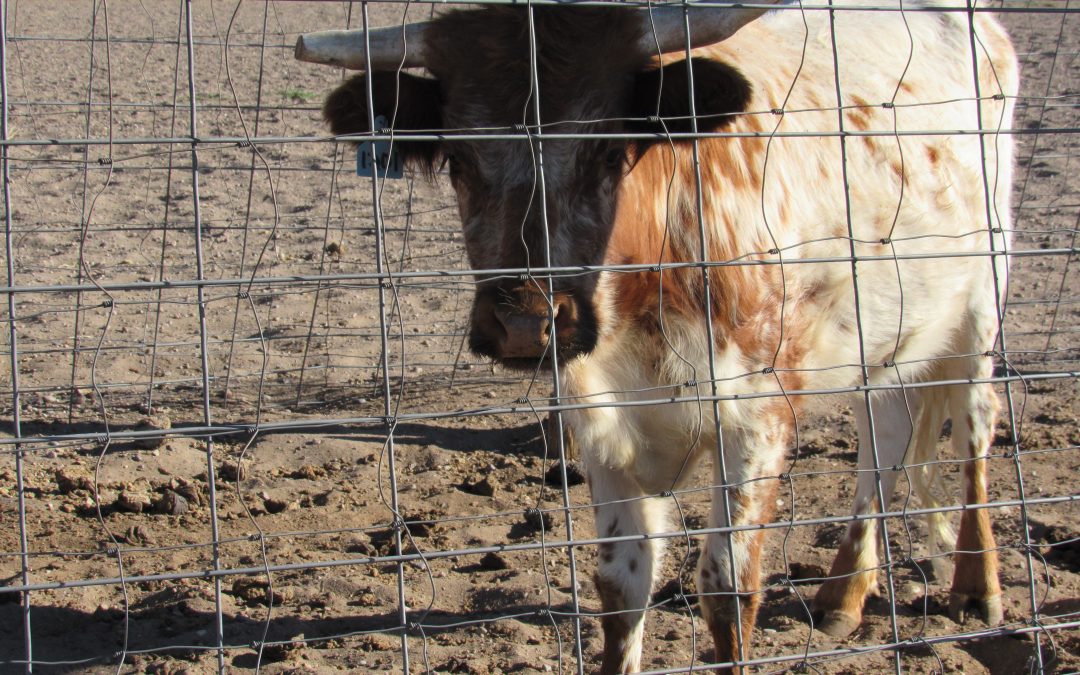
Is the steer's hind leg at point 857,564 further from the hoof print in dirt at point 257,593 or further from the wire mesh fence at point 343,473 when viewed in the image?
the hoof print in dirt at point 257,593

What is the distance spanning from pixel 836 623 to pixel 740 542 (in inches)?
47.8

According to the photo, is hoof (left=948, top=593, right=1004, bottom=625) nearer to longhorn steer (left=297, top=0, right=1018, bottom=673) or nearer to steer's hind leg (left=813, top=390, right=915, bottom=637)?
longhorn steer (left=297, top=0, right=1018, bottom=673)

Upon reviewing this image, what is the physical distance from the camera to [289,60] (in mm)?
12945

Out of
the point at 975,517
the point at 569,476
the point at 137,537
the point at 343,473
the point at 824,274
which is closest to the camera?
the point at 824,274

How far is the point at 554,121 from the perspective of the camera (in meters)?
3.24

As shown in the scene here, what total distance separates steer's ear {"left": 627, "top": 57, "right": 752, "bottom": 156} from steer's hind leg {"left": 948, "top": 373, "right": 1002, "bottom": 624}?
1.85 meters

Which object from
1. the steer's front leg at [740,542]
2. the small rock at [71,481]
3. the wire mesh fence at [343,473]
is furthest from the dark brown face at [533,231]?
the small rock at [71,481]

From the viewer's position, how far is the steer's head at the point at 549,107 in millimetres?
3143

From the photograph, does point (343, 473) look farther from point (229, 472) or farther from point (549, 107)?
point (549, 107)

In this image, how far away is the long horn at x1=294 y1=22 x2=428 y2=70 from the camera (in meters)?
3.17

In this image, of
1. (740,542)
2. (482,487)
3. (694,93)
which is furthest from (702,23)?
(482,487)

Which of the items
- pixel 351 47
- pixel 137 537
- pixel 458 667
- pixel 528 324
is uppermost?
pixel 351 47

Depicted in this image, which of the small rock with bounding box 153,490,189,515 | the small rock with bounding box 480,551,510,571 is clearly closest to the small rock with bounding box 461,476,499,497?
the small rock with bounding box 480,551,510,571

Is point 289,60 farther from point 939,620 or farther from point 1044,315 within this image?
point 939,620
